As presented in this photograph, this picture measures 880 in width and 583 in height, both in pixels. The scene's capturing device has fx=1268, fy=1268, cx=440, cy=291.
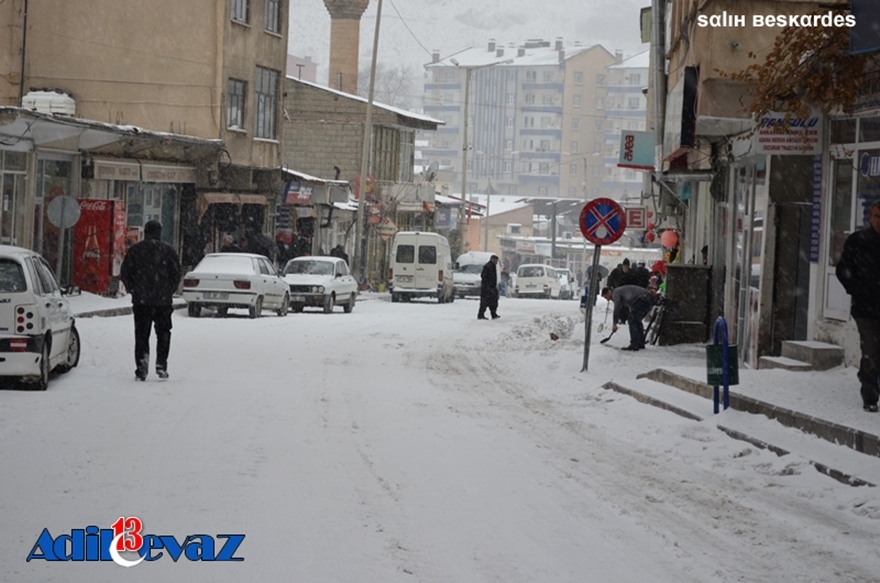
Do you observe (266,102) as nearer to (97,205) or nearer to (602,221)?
(97,205)

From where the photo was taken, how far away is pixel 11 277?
1321 cm

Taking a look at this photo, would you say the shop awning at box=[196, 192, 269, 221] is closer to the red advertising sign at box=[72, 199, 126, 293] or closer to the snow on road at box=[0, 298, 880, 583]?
the red advertising sign at box=[72, 199, 126, 293]

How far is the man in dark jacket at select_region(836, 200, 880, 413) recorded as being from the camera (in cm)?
1105

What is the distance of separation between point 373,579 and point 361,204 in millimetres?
37684

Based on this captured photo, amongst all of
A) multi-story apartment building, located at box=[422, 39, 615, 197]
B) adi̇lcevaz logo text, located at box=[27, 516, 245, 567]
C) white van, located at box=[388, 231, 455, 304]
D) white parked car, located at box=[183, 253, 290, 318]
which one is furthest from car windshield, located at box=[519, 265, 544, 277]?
multi-story apartment building, located at box=[422, 39, 615, 197]

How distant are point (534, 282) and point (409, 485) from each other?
54021mm

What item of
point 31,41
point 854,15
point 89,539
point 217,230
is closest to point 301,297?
point 217,230

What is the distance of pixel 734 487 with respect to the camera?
9.26 m

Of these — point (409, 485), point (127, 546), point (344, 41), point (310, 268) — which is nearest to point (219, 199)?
point (310, 268)

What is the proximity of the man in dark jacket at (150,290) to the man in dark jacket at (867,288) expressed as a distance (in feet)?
24.4

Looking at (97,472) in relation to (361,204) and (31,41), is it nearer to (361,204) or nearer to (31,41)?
(31,41)

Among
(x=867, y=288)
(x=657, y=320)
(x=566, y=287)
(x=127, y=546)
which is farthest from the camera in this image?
(x=566, y=287)

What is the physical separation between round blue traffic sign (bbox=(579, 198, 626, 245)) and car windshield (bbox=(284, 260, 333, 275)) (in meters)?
17.0

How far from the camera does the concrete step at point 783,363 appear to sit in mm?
14125
